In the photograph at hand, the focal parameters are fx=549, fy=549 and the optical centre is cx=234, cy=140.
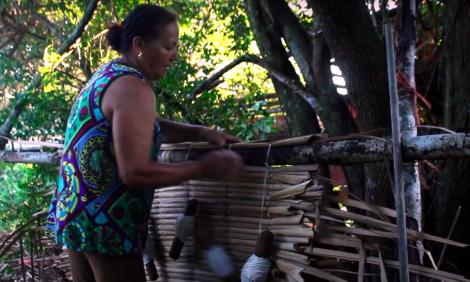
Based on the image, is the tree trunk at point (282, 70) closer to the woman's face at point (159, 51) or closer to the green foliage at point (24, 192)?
the green foliage at point (24, 192)

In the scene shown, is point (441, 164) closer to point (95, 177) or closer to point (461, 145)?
point (461, 145)

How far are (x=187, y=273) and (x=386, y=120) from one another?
106 centimetres

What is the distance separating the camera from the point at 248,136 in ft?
11.8

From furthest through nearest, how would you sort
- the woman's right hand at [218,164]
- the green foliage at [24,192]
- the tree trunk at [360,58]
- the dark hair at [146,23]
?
the green foliage at [24,192]
the tree trunk at [360,58]
the dark hair at [146,23]
the woman's right hand at [218,164]

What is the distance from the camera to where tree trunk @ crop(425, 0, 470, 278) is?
243 centimetres

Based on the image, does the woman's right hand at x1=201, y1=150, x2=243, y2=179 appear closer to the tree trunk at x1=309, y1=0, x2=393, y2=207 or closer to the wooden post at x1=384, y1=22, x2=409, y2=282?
the wooden post at x1=384, y1=22, x2=409, y2=282

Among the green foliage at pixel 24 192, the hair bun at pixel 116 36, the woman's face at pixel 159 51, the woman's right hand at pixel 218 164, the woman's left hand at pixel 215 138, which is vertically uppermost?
the hair bun at pixel 116 36

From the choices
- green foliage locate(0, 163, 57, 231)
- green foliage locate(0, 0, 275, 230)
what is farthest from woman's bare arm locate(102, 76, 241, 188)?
green foliage locate(0, 0, 275, 230)

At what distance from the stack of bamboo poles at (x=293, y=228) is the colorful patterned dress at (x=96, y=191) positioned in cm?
29

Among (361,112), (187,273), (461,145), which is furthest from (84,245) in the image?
(361,112)

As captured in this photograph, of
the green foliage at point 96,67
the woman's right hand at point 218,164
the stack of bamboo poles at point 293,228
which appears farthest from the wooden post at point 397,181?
the green foliage at point 96,67

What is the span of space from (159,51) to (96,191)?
0.47m

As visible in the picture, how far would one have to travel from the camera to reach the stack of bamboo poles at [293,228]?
5.33 ft

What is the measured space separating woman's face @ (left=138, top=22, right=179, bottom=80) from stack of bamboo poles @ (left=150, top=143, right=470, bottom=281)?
464 mm
